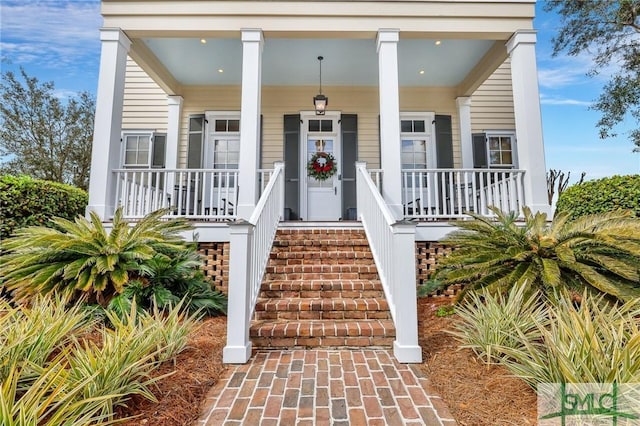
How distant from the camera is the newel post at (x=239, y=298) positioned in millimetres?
2656

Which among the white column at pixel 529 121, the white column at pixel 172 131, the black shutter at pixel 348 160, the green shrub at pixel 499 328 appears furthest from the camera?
the white column at pixel 172 131

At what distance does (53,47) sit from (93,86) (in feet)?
5.16

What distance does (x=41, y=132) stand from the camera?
11.0 meters

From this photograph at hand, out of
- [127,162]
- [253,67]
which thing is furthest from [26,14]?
[253,67]

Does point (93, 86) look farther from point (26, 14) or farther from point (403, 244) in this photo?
point (403, 244)

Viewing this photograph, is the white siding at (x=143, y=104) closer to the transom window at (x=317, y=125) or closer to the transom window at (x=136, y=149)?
the transom window at (x=136, y=149)

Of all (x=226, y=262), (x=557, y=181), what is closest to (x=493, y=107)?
(x=557, y=181)

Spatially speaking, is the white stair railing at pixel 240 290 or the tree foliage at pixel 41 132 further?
the tree foliage at pixel 41 132

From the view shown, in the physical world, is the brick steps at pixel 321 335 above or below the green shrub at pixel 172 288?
below

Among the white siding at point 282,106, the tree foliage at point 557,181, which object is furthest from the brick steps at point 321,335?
the tree foliage at point 557,181

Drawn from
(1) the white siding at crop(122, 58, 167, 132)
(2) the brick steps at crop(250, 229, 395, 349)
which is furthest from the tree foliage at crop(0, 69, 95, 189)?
(2) the brick steps at crop(250, 229, 395, 349)

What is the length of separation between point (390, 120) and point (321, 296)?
2944mm

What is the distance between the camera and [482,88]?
7.34 m

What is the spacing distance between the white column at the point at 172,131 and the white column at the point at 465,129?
6.27 meters
